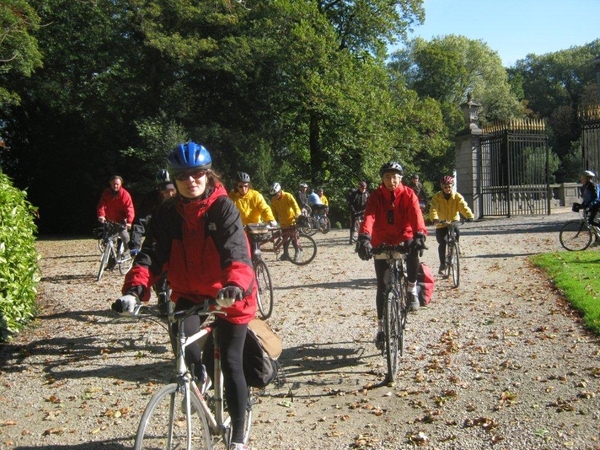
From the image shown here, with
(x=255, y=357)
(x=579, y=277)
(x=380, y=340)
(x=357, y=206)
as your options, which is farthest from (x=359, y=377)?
(x=357, y=206)

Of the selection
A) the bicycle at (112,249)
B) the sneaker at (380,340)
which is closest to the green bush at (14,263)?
the bicycle at (112,249)

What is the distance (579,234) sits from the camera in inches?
606

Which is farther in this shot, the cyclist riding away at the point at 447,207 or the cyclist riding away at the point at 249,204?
the cyclist riding away at the point at 447,207

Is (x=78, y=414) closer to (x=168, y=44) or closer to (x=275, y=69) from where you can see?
(x=168, y=44)

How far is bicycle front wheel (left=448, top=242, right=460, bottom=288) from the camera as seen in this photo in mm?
11312

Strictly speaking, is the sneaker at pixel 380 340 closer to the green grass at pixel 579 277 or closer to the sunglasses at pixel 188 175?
the green grass at pixel 579 277

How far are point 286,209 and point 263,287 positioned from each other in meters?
4.49

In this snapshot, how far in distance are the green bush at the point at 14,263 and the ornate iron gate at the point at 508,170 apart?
2105 cm

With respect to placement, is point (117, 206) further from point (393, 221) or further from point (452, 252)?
point (393, 221)

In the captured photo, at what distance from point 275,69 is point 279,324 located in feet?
80.0

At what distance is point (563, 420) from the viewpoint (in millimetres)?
4945

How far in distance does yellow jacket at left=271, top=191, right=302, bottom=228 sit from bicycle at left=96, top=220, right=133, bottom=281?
10.4ft

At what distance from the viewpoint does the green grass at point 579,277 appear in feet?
28.0

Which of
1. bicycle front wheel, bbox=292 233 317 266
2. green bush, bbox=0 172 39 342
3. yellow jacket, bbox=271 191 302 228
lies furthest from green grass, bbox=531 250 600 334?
green bush, bbox=0 172 39 342
